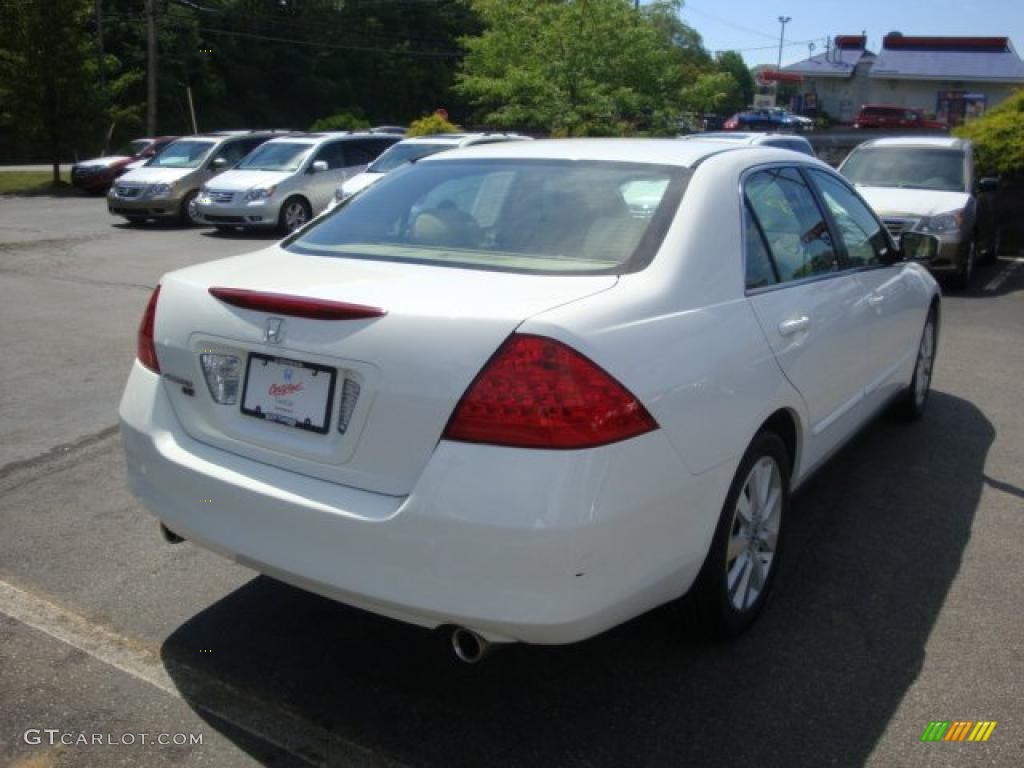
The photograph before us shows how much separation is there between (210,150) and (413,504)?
1806 centimetres

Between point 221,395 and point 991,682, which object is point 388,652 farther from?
point 991,682

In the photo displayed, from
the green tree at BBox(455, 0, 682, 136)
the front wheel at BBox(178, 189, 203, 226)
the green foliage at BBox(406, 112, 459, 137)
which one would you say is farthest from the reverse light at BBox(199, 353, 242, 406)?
the green foliage at BBox(406, 112, 459, 137)

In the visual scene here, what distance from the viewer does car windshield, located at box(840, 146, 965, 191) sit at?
1173 centimetres

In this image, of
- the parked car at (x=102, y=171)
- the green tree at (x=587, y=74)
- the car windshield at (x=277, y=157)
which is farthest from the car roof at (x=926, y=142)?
the parked car at (x=102, y=171)

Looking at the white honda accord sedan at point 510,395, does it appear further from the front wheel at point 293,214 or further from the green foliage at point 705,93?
the green foliage at point 705,93

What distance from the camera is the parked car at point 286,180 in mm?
16031

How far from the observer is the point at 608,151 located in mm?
3742

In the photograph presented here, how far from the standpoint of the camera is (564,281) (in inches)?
111

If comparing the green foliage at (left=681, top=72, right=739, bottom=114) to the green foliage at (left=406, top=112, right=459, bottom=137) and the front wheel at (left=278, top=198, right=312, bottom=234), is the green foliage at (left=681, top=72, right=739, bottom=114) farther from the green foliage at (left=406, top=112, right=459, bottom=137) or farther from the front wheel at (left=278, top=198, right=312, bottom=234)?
the front wheel at (left=278, top=198, right=312, bottom=234)

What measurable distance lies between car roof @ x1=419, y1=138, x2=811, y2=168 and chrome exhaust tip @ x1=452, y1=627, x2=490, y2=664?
1.83m

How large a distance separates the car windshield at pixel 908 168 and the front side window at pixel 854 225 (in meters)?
7.47

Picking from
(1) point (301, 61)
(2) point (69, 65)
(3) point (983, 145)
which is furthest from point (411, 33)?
(3) point (983, 145)

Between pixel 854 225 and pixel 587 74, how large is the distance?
18007 millimetres

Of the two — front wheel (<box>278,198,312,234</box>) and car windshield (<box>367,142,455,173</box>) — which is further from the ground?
car windshield (<box>367,142,455,173</box>)
